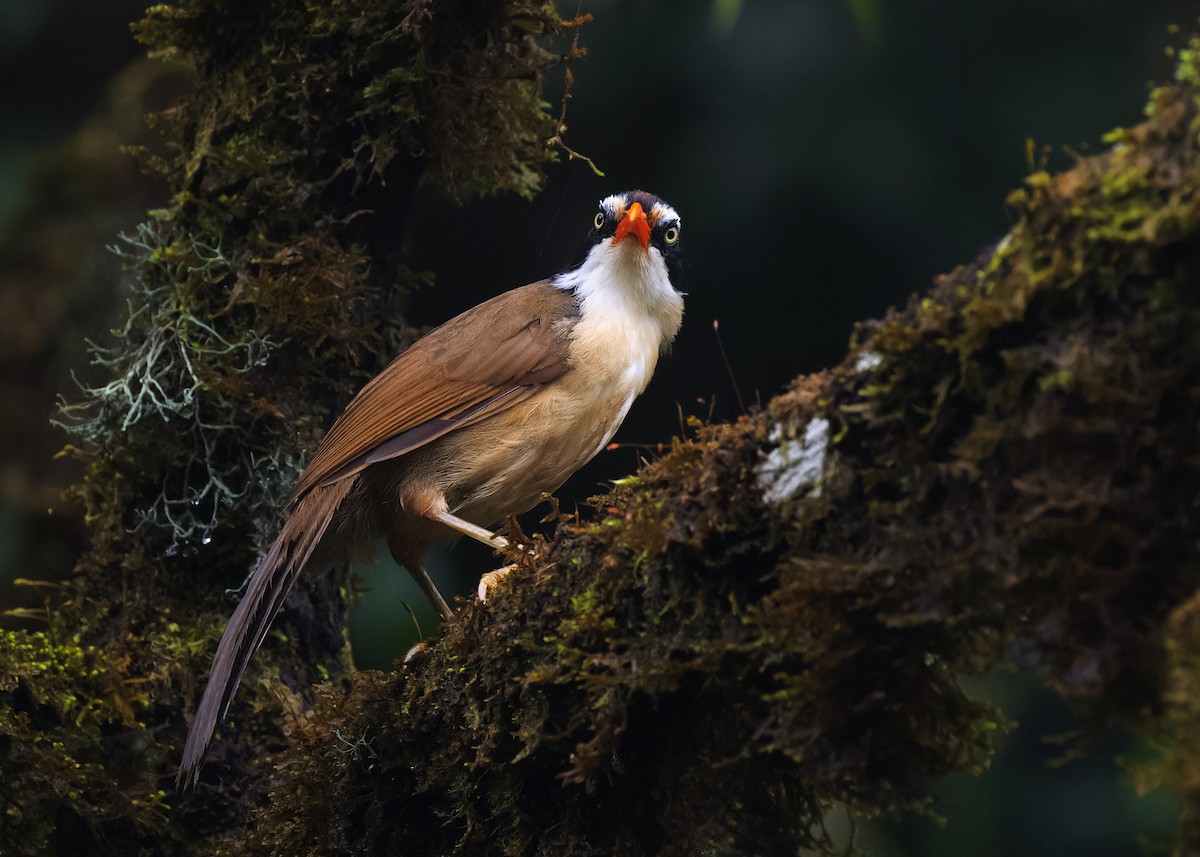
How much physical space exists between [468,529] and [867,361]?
1.82 metres

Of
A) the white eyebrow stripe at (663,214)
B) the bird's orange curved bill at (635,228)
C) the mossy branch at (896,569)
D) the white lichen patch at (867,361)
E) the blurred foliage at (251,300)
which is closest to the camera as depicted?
the mossy branch at (896,569)

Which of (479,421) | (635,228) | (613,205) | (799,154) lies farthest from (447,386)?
(799,154)

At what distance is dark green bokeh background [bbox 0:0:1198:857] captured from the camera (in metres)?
5.62

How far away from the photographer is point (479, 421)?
11.7 ft

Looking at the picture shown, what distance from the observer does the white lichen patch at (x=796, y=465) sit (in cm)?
194

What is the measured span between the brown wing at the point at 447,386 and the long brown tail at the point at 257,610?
0.10 metres

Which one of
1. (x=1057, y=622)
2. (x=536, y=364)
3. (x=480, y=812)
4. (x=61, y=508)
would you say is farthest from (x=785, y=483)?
(x=61, y=508)

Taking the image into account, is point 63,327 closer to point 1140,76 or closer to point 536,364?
point 536,364

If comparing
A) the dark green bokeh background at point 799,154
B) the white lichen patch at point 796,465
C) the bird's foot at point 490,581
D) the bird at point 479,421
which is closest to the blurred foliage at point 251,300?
the bird at point 479,421

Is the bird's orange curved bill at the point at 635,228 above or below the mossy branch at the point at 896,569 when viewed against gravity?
above

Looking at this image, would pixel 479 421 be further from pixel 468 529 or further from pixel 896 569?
pixel 896 569

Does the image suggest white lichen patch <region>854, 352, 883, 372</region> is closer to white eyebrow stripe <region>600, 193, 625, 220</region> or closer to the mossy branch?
the mossy branch

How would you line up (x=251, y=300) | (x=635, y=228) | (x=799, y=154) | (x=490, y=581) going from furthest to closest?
1. (x=799, y=154)
2. (x=635, y=228)
3. (x=251, y=300)
4. (x=490, y=581)

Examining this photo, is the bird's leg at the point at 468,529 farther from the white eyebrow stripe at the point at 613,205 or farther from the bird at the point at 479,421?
the white eyebrow stripe at the point at 613,205
